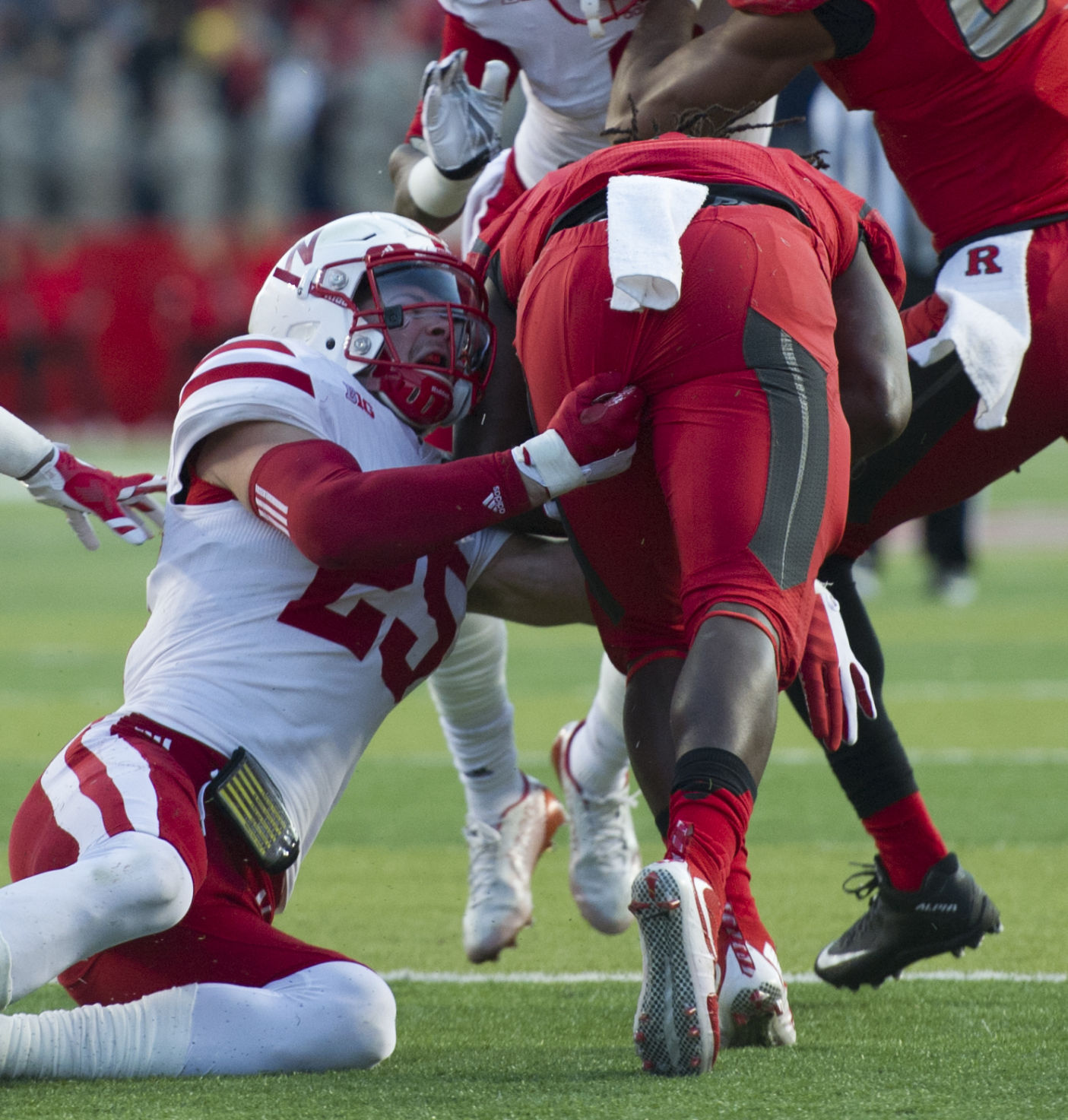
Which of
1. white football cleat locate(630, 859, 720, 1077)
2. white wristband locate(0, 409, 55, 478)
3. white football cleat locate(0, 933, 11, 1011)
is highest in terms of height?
white wristband locate(0, 409, 55, 478)

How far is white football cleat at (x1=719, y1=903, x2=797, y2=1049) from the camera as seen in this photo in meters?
2.25

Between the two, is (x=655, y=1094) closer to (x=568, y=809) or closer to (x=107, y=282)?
(x=568, y=809)

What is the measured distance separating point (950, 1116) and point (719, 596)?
0.61 meters

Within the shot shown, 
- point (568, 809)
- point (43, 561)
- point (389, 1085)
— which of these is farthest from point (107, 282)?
point (389, 1085)

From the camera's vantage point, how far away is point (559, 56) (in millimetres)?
3418

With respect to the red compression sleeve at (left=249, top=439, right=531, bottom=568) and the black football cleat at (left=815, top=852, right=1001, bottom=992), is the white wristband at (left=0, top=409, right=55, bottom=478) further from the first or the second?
the black football cleat at (left=815, top=852, right=1001, bottom=992)

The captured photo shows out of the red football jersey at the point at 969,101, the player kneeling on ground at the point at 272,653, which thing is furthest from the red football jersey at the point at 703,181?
the red football jersey at the point at 969,101

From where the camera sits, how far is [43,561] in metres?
10.1

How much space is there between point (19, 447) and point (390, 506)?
59 centimetres

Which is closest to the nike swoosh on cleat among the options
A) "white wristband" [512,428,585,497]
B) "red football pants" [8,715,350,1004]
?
"red football pants" [8,715,350,1004]

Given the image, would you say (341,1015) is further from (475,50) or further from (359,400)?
(475,50)

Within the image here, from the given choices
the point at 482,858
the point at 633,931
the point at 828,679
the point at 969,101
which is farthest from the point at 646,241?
the point at 633,931

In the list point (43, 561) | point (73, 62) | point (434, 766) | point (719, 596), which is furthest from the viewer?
point (73, 62)

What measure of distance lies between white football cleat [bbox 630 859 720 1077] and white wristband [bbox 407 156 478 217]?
1726 mm
